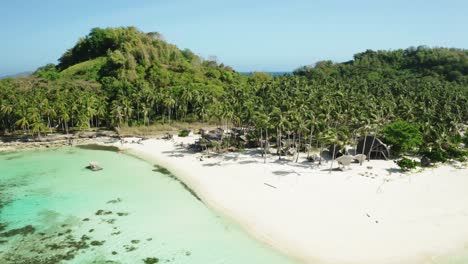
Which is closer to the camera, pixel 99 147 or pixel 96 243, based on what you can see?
pixel 96 243

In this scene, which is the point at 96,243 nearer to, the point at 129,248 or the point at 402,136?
the point at 129,248

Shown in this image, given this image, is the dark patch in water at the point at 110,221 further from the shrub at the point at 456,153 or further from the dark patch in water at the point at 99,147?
the shrub at the point at 456,153

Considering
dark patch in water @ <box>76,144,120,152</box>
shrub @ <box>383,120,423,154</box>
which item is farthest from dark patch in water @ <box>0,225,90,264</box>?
shrub @ <box>383,120,423,154</box>

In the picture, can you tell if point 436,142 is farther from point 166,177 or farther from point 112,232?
point 112,232

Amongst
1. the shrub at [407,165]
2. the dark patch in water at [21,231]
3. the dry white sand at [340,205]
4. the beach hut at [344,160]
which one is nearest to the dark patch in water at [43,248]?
the dark patch in water at [21,231]

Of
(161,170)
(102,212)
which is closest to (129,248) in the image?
(102,212)

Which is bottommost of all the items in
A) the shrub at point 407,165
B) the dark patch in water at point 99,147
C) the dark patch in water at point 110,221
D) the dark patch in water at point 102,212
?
the dark patch in water at point 110,221
